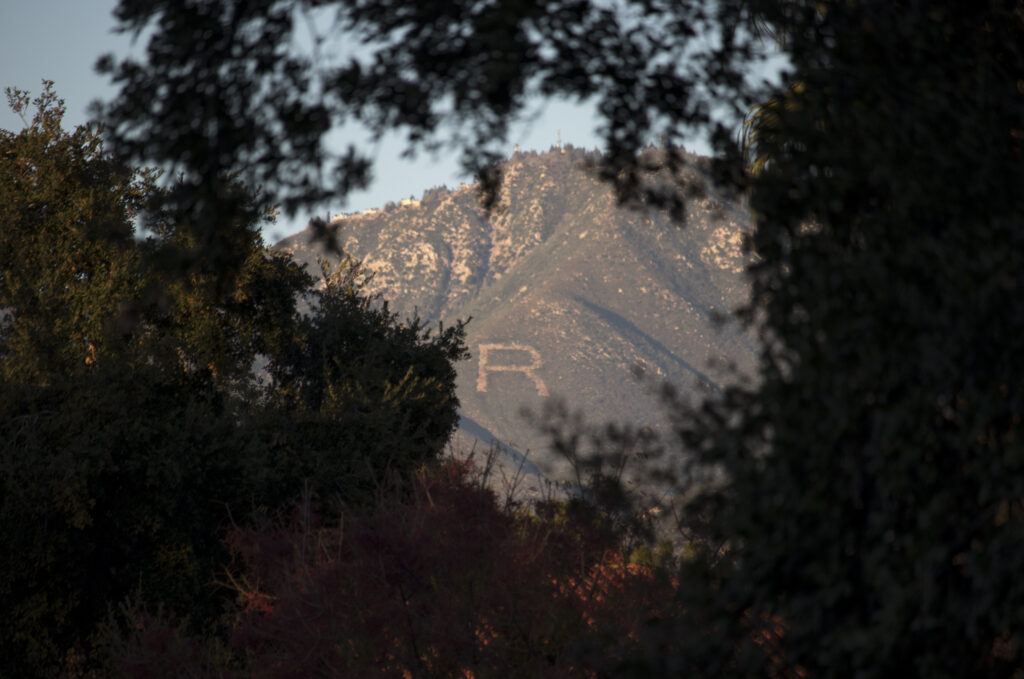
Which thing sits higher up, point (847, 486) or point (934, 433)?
point (934, 433)

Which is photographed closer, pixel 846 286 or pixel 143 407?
pixel 846 286

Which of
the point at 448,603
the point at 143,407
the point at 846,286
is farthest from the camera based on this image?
the point at 143,407

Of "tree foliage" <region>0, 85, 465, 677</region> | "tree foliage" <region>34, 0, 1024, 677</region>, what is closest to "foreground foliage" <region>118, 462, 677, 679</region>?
"tree foliage" <region>0, 85, 465, 677</region>

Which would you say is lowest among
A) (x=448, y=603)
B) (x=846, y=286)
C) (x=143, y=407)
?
(x=143, y=407)

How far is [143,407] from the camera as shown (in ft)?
65.3

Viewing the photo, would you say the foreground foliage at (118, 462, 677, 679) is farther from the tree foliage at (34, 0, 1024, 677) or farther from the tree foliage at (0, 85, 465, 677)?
the tree foliage at (34, 0, 1024, 677)

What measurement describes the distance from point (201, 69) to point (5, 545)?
14.2 metres

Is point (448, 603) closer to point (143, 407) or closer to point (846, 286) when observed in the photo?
point (846, 286)

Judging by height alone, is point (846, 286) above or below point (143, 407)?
above

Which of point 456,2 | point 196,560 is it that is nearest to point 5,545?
point 196,560

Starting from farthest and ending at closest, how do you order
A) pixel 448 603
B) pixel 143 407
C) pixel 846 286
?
pixel 143 407, pixel 448 603, pixel 846 286

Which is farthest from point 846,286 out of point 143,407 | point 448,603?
point 143,407

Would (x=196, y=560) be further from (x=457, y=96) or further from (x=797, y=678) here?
(x=457, y=96)

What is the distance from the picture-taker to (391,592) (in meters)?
10.8
